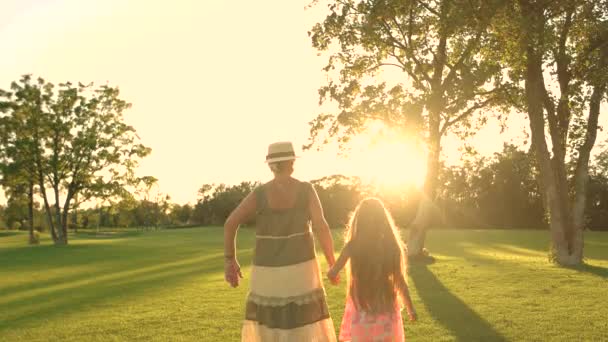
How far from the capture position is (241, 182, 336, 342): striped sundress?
21.4ft

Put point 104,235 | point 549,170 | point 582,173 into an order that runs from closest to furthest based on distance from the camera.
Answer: point 549,170 < point 582,173 < point 104,235

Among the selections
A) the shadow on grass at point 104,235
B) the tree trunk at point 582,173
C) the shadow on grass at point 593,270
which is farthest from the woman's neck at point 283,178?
Result: the shadow on grass at point 104,235

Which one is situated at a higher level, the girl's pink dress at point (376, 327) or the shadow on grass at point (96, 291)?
the girl's pink dress at point (376, 327)

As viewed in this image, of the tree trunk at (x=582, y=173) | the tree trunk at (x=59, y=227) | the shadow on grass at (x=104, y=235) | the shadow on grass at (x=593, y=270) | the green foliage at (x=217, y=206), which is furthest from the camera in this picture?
the green foliage at (x=217, y=206)

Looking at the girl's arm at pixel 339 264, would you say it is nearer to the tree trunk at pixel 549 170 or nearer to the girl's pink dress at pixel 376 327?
the girl's pink dress at pixel 376 327

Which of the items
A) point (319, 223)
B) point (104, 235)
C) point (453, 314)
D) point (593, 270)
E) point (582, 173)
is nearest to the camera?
point (319, 223)

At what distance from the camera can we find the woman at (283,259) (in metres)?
6.52

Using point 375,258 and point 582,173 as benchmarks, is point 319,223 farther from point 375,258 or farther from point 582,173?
point 582,173

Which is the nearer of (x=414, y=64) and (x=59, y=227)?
(x=414, y=64)

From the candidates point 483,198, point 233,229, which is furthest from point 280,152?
point 483,198

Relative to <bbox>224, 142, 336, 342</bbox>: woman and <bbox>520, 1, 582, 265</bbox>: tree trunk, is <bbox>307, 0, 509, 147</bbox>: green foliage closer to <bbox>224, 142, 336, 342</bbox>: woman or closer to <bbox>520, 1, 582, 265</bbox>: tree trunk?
<bbox>520, 1, 582, 265</bbox>: tree trunk

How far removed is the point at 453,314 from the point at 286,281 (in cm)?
699

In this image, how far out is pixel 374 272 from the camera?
685 cm

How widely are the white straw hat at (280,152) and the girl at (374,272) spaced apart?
3.24 feet
